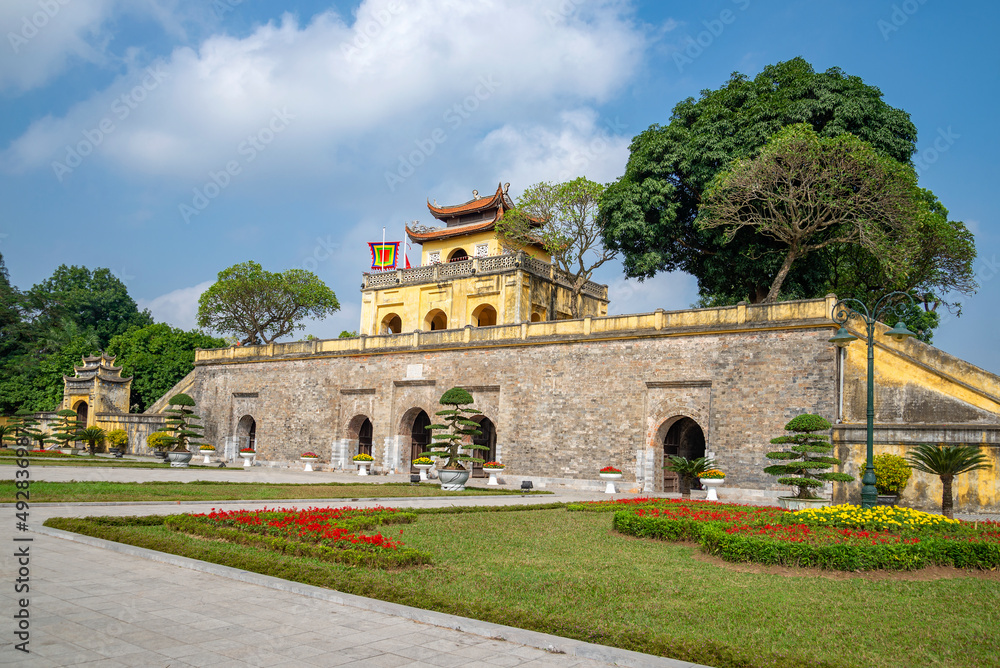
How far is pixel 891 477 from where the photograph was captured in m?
17.9

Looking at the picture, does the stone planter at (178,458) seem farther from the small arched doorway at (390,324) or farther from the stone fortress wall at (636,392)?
the small arched doorway at (390,324)

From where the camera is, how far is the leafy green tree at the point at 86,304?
54.5 m

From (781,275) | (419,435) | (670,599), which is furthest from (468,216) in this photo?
(670,599)

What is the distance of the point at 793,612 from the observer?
6.54 m

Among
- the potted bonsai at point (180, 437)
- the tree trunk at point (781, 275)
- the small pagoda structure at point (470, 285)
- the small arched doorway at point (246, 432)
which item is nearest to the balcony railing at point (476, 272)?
the small pagoda structure at point (470, 285)

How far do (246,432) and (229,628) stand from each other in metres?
33.2

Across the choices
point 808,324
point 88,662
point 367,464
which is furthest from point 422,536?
point 367,464

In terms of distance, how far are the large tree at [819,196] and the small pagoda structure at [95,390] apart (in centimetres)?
3429

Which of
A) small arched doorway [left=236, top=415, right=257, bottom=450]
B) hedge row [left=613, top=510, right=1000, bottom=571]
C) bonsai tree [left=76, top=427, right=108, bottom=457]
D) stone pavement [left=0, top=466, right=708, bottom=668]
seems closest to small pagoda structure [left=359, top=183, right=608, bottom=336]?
small arched doorway [left=236, top=415, right=257, bottom=450]

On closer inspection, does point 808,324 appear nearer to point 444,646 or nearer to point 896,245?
point 896,245

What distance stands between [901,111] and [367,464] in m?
25.4

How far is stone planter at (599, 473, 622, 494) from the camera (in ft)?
75.2

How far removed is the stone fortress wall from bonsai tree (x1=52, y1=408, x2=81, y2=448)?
11362mm

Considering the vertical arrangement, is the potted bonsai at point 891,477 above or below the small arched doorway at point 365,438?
above
